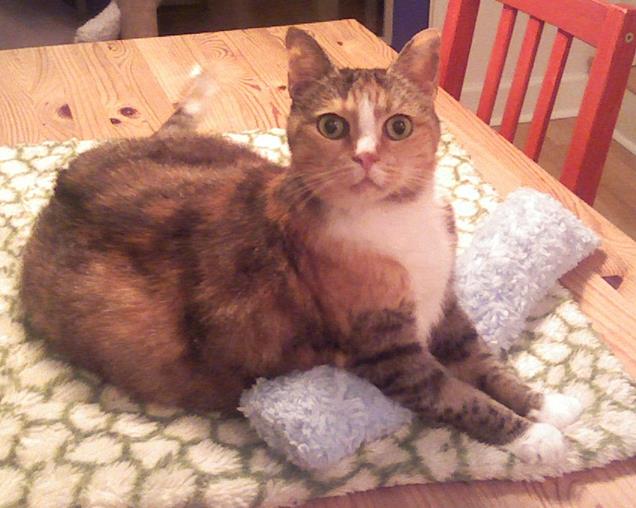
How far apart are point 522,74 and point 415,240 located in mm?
668

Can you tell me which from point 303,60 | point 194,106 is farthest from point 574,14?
point 194,106

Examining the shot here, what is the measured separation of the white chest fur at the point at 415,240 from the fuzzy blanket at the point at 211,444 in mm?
145

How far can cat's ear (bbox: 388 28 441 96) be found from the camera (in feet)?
2.78

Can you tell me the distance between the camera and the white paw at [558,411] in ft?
2.60

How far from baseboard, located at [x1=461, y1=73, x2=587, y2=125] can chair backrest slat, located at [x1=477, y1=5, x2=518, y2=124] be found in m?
1.53

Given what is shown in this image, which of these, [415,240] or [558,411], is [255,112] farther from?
[558,411]

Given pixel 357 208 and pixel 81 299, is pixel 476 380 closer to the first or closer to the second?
pixel 357 208

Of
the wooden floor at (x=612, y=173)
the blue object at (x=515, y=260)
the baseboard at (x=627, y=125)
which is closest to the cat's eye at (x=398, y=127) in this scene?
the blue object at (x=515, y=260)

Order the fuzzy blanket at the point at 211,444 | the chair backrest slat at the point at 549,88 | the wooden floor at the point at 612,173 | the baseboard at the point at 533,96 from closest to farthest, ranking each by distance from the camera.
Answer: the fuzzy blanket at the point at 211,444 < the chair backrest slat at the point at 549,88 < the wooden floor at the point at 612,173 < the baseboard at the point at 533,96

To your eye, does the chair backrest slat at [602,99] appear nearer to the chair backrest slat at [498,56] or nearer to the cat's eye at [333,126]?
the chair backrest slat at [498,56]

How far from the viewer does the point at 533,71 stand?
2887 mm

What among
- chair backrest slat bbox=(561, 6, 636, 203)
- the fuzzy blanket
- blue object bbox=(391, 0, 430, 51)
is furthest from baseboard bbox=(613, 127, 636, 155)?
the fuzzy blanket

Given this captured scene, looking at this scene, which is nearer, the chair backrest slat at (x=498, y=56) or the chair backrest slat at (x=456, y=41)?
the chair backrest slat at (x=498, y=56)

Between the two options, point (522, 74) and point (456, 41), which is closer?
point (522, 74)
